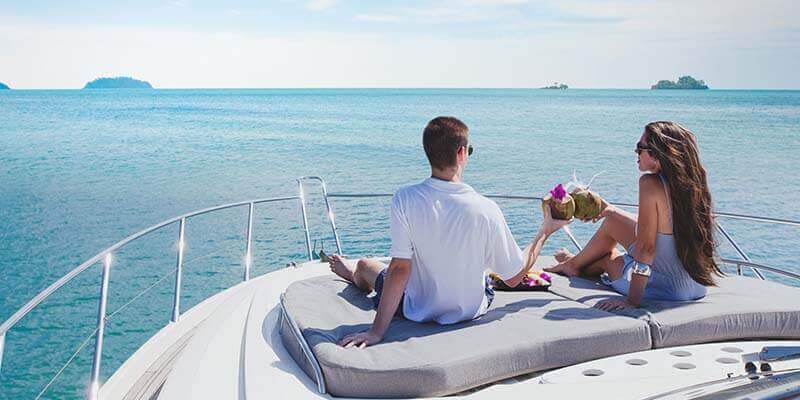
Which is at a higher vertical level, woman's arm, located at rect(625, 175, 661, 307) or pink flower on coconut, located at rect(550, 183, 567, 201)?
pink flower on coconut, located at rect(550, 183, 567, 201)

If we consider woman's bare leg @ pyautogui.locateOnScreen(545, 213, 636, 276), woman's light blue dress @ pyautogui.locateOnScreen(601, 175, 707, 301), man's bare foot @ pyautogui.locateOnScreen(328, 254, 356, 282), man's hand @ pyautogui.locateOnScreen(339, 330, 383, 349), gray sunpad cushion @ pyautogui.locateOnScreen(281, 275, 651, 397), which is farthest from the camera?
woman's bare leg @ pyautogui.locateOnScreen(545, 213, 636, 276)

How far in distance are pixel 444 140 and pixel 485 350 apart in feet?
2.34

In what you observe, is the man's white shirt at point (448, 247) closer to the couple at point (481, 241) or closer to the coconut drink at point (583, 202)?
the couple at point (481, 241)

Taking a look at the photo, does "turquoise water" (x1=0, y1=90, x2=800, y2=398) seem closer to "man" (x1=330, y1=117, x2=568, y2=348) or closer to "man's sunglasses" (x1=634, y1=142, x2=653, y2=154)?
"man" (x1=330, y1=117, x2=568, y2=348)

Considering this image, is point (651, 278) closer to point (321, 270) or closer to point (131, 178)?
point (321, 270)

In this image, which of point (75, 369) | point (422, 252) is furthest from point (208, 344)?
point (75, 369)

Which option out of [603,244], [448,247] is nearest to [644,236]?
[603,244]

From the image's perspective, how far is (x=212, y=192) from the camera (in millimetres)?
19062

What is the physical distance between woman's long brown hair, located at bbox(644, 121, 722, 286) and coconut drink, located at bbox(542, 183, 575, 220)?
43 cm

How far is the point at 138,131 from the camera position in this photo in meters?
43.7

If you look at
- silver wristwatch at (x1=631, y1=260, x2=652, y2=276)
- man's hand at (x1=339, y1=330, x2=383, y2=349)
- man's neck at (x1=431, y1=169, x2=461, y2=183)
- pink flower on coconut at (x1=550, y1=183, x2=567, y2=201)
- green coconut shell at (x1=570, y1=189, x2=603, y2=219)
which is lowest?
man's hand at (x1=339, y1=330, x2=383, y2=349)

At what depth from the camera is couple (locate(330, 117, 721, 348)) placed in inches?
94.2

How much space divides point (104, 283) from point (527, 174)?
2050 cm

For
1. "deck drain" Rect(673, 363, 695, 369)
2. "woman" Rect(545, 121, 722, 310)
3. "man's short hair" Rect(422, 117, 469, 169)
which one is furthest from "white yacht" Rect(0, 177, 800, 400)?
"man's short hair" Rect(422, 117, 469, 169)
